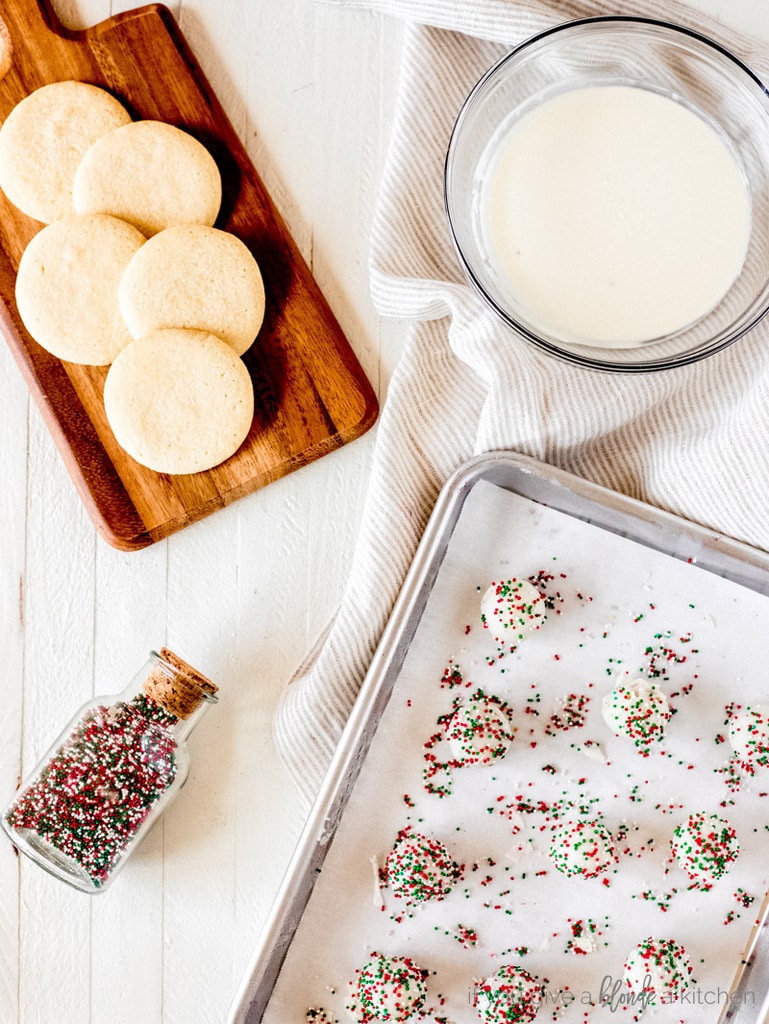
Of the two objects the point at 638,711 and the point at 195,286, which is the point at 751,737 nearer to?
the point at 638,711

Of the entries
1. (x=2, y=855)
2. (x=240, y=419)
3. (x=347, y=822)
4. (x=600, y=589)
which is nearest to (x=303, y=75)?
(x=240, y=419)

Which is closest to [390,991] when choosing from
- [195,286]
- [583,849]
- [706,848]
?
[583,849]

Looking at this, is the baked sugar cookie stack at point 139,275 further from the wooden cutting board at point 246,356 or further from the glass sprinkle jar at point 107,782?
the glass sprinkle jar at point 107,782

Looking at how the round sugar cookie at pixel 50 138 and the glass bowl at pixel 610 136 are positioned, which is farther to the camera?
the round sugar cookie at pixel 50 138

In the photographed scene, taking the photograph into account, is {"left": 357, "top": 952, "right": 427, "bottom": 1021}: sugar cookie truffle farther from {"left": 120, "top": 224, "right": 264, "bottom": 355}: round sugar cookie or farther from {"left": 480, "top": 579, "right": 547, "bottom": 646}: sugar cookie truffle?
{"left": 120, "top": 224, "right": 264, "bottom": 355}: round sugar cookie

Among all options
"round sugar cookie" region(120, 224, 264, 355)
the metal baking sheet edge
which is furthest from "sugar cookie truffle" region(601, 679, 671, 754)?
"round sugar cookie" region(120, 224, 264, 355)

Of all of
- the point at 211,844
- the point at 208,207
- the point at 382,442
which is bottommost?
the point at 211,844

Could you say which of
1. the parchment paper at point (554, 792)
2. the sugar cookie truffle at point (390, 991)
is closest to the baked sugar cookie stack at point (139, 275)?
the parchment paper at point (554, 792)

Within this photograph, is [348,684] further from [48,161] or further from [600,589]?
[48,161]
